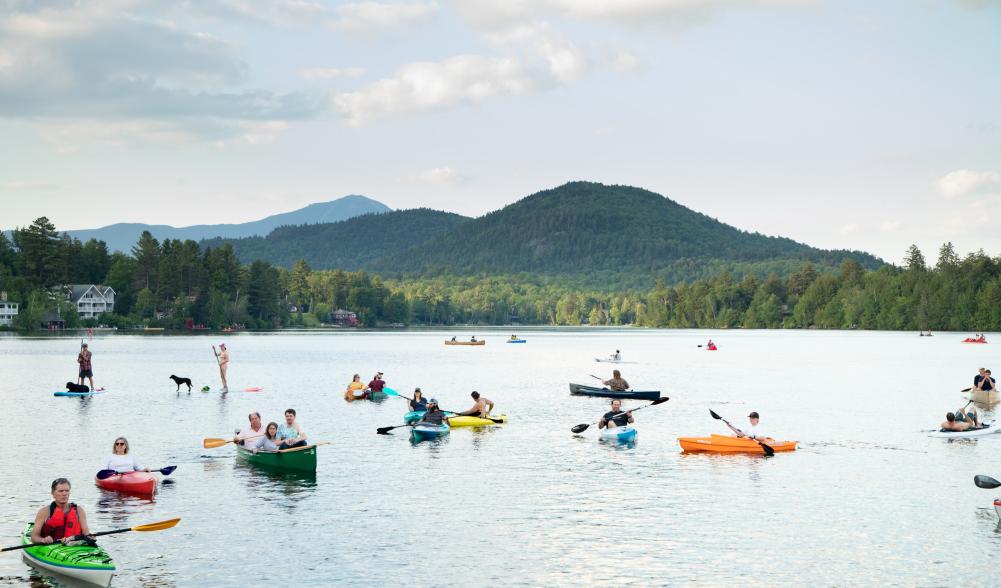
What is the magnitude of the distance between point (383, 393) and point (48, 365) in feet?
152

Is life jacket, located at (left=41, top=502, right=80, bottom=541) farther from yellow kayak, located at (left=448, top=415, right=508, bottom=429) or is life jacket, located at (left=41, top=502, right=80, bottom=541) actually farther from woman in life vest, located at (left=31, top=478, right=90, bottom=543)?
yellow kayak, located at (left=448, top=415, right=508, bottom=429)

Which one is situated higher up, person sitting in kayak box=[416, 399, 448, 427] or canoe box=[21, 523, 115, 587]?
person sitting in kayak box=[416, 399, 448, 427]

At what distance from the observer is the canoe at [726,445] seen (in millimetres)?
37312

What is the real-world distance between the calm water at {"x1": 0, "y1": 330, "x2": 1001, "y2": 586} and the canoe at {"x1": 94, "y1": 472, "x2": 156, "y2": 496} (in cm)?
54

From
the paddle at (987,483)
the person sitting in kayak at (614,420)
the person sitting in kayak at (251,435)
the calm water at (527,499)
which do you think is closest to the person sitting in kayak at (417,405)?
the calm water at (527,499)

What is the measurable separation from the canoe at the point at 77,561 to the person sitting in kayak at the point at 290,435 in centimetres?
1273

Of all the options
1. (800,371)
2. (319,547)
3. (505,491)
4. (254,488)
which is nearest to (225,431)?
(254,488)

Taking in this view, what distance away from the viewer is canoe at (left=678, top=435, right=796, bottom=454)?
3731 centimetres

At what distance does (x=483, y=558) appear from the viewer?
22094 millimetres

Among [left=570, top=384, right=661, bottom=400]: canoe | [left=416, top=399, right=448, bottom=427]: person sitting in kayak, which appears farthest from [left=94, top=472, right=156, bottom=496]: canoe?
[left=570, top=384, right=661, bottom=400]: canoe

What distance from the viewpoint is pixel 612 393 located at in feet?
189

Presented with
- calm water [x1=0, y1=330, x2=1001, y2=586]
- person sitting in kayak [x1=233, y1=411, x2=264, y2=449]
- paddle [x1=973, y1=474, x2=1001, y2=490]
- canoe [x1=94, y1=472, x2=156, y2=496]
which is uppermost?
person sitting in kayak [x1=233, y1=411, x2=264, y2=449]

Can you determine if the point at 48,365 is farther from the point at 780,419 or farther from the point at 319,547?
the point at 319,547

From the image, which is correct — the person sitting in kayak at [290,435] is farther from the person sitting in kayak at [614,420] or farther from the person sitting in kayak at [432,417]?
the person sitting in kayak at [614,420]
